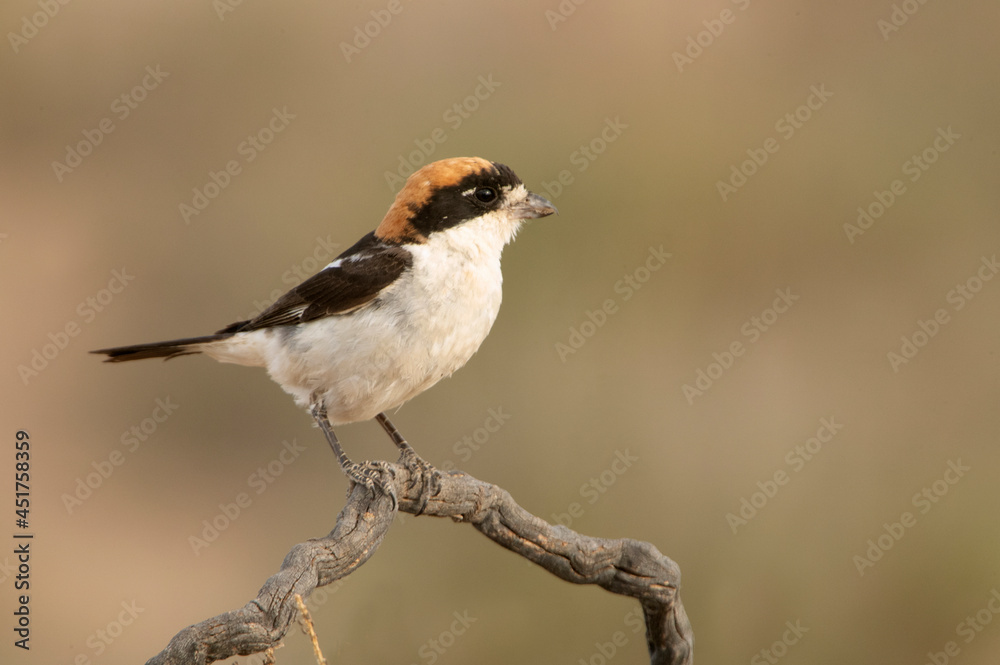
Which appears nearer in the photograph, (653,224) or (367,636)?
(367,636)

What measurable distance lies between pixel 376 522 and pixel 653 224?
3974mm

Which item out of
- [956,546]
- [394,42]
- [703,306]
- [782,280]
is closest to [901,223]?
[782,280]

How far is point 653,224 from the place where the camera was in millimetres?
6180

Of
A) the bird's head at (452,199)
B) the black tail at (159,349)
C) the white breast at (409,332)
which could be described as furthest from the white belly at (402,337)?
the black tail at (159,349)

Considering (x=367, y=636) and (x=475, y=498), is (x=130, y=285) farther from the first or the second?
(x=475, y=498)
